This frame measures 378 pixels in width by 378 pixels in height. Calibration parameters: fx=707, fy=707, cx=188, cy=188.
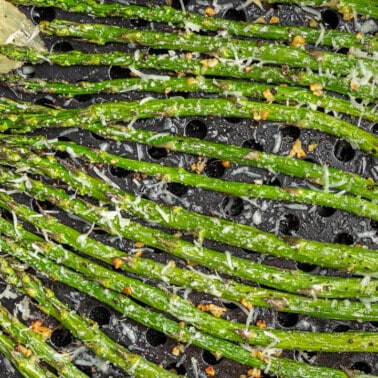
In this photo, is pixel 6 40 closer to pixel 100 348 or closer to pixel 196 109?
pixel 196 109

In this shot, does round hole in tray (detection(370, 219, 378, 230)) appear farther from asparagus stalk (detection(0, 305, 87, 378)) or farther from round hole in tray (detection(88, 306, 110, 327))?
asparagus stalk (detection(0, 305, 87, 378))

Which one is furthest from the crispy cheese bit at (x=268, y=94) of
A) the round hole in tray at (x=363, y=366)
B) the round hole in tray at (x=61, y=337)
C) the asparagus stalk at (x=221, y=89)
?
the round hole in tray at (x=61, y=337)

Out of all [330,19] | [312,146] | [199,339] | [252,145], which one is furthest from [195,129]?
[199,339]

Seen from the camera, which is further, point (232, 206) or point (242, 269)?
point (232, 206)

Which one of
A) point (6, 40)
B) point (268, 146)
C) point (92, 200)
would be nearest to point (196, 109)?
point (268, 146)

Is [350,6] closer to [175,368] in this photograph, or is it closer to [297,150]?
[297,150]

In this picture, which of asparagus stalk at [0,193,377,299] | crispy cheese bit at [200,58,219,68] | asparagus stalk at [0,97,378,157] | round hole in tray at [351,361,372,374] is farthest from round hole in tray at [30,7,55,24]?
round hole in tray at [351,361,372,374]
